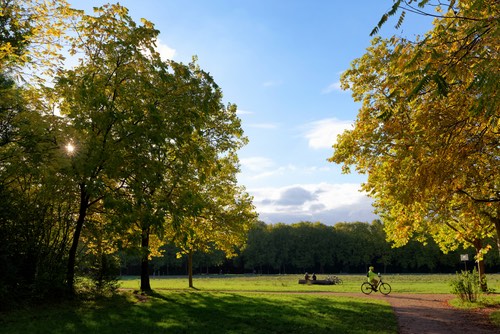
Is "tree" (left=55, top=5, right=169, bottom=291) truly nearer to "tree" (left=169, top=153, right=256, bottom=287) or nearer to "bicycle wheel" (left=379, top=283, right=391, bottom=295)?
"tree" (left=169, top=153, right=256, bottom=287)

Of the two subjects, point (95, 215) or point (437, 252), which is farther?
point (437, 252)

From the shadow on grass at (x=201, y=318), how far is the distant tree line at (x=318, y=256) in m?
77.5

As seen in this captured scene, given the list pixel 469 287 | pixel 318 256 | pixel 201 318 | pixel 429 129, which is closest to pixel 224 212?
pixel 201 318

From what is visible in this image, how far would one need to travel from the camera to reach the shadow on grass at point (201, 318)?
37.5 feet

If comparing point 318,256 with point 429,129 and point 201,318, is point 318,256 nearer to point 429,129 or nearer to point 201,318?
point 201,318

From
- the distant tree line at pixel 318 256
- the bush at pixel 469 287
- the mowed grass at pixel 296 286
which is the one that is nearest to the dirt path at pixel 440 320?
the bush at pixel 469 287

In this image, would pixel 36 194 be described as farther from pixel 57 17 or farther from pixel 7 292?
pixel 57 17

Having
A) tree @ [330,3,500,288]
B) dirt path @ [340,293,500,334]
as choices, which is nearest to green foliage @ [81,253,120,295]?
tree @ [330,3,500,288]

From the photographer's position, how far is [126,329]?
11312 mm

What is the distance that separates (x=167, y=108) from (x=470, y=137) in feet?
33.4

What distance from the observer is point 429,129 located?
9.59 metres

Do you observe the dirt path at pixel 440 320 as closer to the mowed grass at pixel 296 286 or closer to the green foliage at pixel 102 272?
the mowed grass at pixel 296 286

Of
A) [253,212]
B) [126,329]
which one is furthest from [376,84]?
[253,212]

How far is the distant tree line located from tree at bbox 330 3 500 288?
81.0 metres
